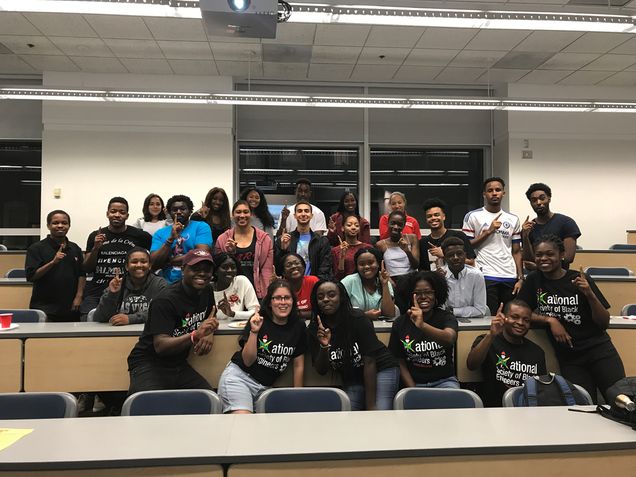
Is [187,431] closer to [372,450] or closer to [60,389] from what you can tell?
[372,450]

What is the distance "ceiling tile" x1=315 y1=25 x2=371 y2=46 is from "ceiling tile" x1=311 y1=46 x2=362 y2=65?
14cm

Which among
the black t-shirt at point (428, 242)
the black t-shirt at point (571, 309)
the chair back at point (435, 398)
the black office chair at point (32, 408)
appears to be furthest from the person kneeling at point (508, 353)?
the black office chair at point (32, 408)

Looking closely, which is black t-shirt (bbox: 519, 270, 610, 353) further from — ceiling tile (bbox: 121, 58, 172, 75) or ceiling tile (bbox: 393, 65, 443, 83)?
ceiling tile (bbox: 121, 58, 172, 75)

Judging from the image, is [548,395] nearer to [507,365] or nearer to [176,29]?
[507,365]

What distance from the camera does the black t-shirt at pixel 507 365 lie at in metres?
2.53

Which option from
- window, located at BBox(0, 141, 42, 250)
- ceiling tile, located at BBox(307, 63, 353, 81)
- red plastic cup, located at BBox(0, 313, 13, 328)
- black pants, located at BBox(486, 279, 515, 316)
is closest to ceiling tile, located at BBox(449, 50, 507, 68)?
ceiling tile, located at BBox(307, 63, 353, 81)

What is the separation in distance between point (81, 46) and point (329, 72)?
3283 mm

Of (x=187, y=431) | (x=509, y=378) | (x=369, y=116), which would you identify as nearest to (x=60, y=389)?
(x=187, y=431)

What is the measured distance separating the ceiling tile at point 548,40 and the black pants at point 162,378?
5.23 m

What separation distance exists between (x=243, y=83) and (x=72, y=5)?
4.02m

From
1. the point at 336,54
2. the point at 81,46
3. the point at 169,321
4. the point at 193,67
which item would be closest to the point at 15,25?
the point at 81,46

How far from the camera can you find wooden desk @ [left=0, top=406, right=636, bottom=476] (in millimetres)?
1405

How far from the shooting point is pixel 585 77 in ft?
22.7

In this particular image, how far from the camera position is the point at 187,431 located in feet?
5.24
